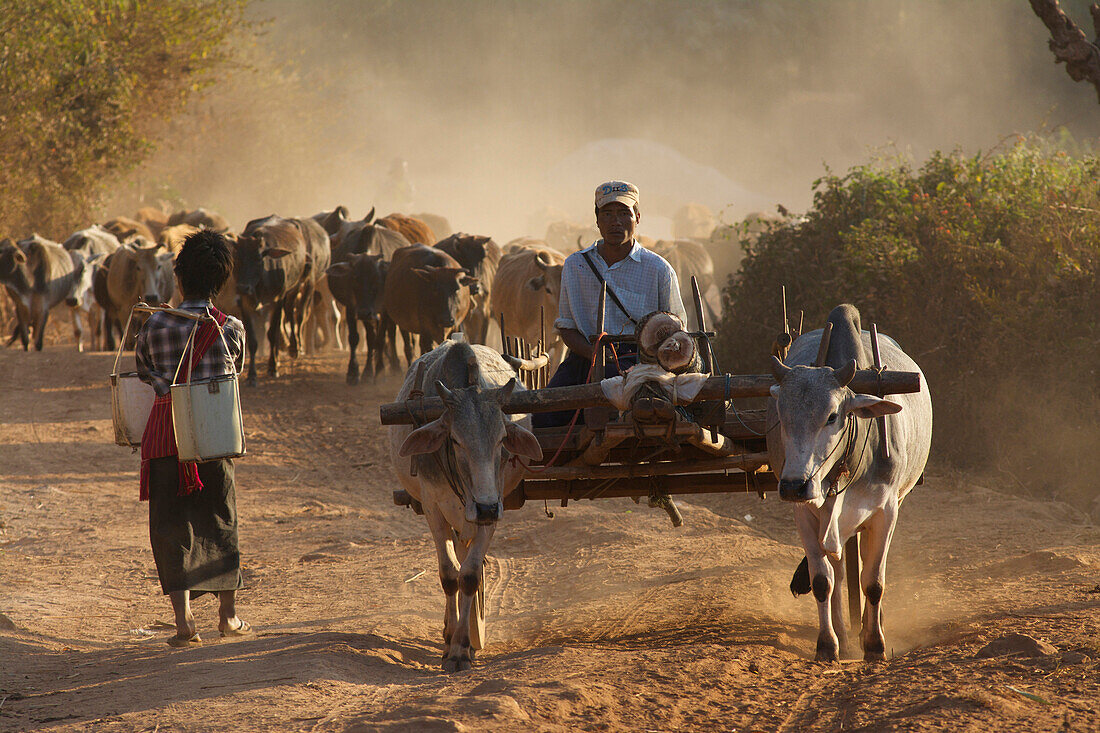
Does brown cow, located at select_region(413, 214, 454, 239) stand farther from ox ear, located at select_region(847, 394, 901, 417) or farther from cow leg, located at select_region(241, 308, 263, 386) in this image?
ox ear, located at select_region(847, 394, 901, 417)

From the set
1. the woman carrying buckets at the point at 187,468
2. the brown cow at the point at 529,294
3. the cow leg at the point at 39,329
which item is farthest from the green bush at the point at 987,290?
the cow leg at the point at 39,329

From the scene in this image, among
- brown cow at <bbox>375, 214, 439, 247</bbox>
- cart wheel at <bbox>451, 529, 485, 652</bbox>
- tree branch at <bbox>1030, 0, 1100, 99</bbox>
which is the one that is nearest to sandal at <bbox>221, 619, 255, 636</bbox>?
cart wheel at <bbox>451, 529, 485, 652</bbox>

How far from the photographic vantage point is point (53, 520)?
30.4 feet

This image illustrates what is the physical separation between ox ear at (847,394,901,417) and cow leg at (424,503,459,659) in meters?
2.18

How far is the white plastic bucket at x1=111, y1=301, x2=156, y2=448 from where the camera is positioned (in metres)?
5.66

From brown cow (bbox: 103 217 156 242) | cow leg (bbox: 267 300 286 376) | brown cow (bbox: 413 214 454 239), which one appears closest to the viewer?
cow leg (bbox: 267 300 286 376)

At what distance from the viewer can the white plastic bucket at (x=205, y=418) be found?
5.39 m

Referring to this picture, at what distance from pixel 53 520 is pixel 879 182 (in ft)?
29.4

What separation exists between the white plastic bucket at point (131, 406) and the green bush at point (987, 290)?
768cm

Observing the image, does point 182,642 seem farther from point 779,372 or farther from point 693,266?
point 693,266

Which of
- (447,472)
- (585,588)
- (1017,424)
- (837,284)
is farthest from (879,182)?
(447,472)

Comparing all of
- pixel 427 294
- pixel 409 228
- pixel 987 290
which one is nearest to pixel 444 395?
pixel 987 290

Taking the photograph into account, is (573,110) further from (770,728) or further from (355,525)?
(770,728)

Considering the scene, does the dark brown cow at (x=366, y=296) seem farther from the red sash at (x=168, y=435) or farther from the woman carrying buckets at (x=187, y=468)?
the red sash at (x=168, y=435)
